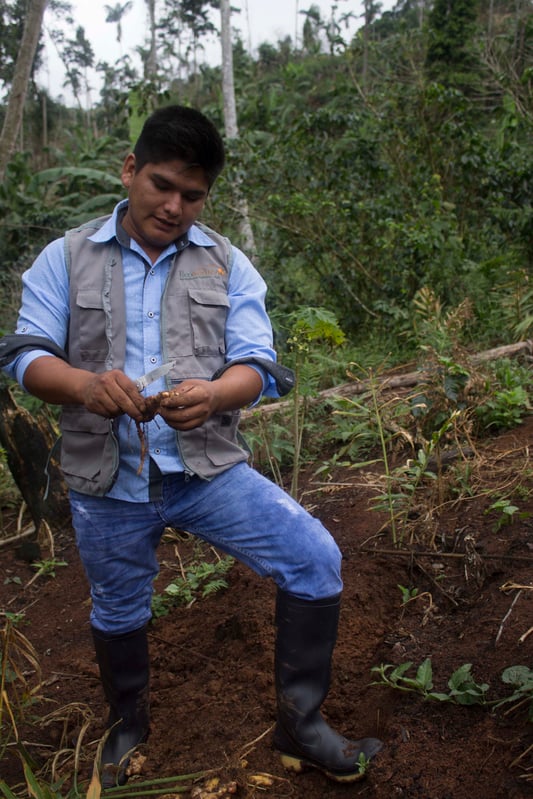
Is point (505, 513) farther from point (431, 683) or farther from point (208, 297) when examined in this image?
point (208, 297)

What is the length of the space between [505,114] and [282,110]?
1159 centimetres

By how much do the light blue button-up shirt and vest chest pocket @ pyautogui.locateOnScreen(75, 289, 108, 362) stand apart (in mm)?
67

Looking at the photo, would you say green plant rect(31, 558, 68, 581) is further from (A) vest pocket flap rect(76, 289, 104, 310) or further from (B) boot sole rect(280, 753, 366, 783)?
(A) vest pocket flap rect(76, 289, 104, 310)

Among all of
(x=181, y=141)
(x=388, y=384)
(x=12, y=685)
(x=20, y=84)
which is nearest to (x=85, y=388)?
(x=181, y=141)

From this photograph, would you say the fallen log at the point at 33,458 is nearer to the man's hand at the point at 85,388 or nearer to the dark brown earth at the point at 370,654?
the dark brown earth at the point at 370,654

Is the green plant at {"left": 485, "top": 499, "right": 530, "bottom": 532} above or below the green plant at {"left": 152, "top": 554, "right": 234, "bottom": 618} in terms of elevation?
above

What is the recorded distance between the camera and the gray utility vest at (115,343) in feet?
6.79

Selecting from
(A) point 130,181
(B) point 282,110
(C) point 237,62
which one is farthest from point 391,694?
(C) point 237,62

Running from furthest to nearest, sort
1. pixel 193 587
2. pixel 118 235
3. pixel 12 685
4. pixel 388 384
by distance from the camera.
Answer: pixel 388 384 < pixel 193 587 < pixel 12 685 < pixel 118 235

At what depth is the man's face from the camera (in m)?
2.13

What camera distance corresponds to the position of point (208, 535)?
212cm

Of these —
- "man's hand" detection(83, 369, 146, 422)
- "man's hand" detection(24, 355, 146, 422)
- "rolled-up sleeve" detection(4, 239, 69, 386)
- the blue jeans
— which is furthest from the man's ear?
the blue jeans

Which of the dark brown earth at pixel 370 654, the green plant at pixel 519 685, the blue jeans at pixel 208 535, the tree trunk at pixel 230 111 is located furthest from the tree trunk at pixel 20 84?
the green plant at pixel 519 685

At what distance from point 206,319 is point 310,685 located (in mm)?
1095
